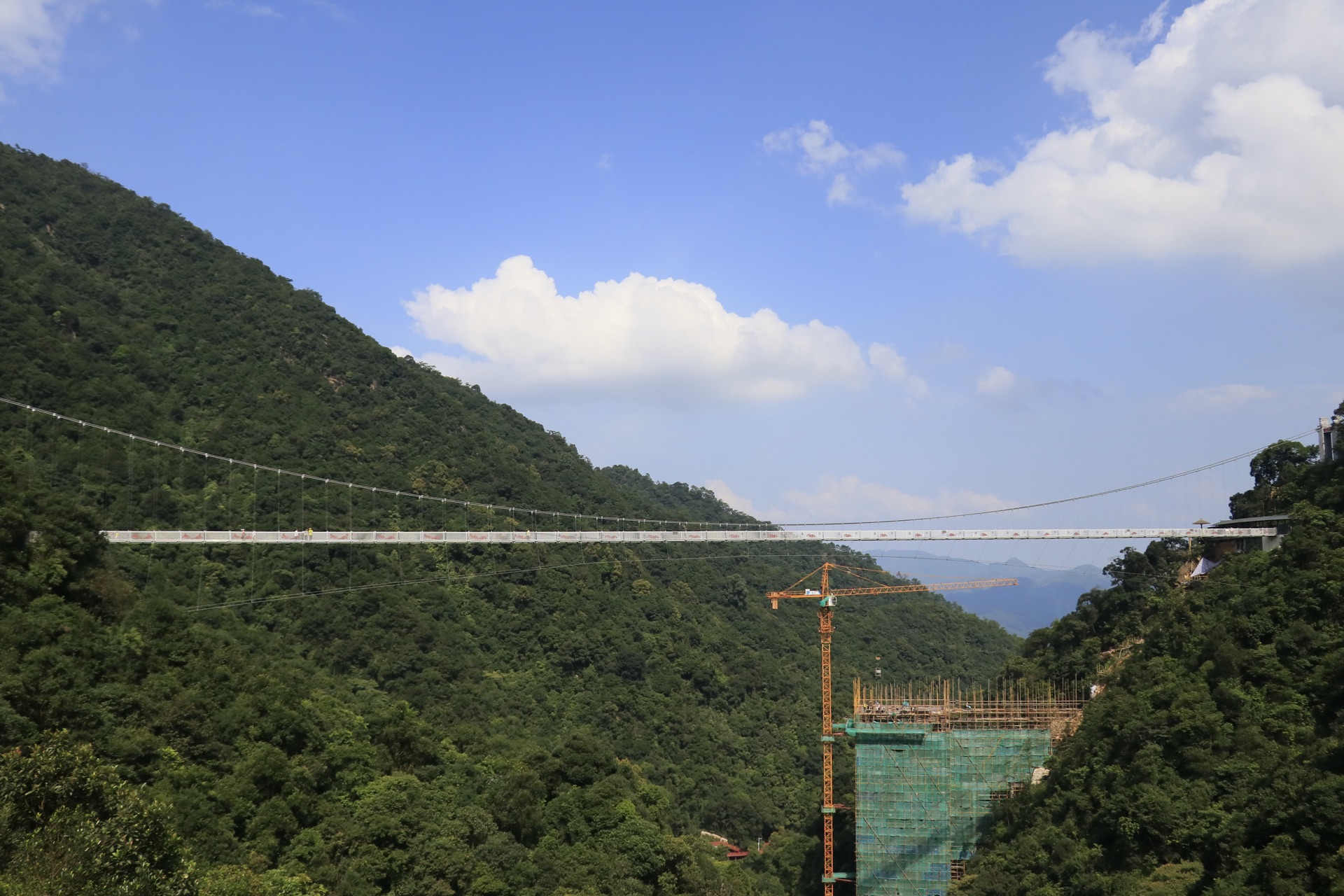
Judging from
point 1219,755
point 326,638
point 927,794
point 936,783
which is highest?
point 326,638

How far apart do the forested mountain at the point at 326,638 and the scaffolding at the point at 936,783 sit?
157 inches

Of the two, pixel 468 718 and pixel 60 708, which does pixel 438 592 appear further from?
pixel 60 708

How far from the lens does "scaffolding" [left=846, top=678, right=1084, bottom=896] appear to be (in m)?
29.2

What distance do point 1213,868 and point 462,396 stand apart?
40.9 meters

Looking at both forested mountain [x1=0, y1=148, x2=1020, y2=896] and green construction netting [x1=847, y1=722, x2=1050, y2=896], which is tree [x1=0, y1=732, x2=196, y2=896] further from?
green construction netting [x1=847, y1=722, x2=1050, y2=896]

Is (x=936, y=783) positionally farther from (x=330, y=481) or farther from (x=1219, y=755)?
(x=330, y=481)

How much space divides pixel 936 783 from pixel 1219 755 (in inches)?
410

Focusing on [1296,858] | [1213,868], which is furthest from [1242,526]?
[1296,858]

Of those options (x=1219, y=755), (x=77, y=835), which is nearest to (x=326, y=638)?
(x=77, y=835)

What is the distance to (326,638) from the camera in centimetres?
3030

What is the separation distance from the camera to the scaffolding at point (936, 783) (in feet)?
95.8

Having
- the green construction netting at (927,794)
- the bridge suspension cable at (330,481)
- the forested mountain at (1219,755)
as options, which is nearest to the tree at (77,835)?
the forested mountain at (1219,755)

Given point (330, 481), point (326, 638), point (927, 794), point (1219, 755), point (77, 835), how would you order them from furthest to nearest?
point (330, 481) → point (326, 638) → point (927, 794) → point (1219, 755) → point (77, 835)

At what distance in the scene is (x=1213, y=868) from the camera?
18.2 meters
